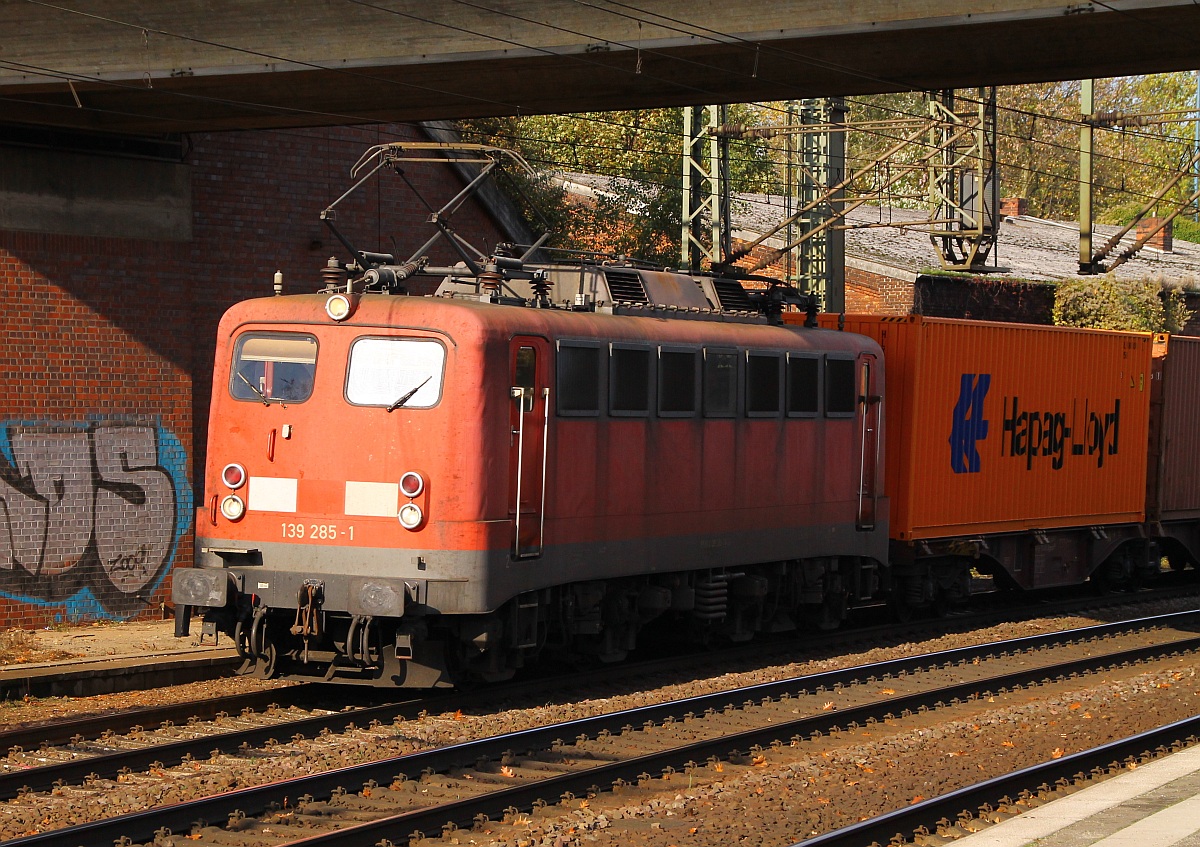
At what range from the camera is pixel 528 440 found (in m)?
12.2

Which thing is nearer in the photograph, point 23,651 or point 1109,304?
point 23,651

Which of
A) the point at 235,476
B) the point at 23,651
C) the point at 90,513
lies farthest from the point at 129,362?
the point at 235,476

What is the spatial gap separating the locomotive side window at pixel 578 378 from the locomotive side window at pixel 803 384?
2.96 meters

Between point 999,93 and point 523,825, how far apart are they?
203ft

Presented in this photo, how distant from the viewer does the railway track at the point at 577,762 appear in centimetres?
856

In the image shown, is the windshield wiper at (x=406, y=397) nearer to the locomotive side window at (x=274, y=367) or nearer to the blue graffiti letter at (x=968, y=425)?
the locomotive side window at (x=274, y=367)

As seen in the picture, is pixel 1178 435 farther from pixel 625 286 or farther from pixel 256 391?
pixel 256 391

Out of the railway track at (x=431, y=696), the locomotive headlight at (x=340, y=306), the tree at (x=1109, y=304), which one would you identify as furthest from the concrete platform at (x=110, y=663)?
the tree at (x=1109, y=304)

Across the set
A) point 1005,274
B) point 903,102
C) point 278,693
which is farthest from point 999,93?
point 278,693

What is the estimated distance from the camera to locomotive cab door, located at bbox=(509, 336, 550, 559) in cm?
1203

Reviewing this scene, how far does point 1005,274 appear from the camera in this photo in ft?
109

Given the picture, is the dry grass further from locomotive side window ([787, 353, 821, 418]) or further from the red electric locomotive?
locomotive side window ([787, 353, 821, 418])

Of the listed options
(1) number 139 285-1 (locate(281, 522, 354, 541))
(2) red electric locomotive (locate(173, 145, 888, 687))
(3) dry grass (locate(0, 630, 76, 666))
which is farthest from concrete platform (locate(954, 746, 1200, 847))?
(3) dry grass (locate(0, 630, 76, 666))

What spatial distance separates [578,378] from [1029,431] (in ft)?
28.0
